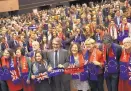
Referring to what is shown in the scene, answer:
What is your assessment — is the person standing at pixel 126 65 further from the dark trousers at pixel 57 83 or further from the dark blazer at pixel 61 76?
the dark trousers at pixel 57 83

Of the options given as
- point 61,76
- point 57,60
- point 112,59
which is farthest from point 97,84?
point 57,60

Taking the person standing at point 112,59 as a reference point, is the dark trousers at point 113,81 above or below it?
below

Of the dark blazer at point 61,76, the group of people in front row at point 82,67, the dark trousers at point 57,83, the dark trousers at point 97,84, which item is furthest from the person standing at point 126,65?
the dark trousers at point 57,83

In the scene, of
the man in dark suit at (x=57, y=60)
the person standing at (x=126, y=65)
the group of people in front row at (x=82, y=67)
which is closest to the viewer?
the person standing at (x=126, y=65)

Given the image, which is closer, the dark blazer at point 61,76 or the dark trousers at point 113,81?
the dark trousers at point 113,81

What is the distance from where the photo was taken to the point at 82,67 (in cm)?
740

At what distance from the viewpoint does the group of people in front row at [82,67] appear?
720 centimetres

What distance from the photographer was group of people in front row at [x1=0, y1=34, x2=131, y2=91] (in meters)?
7.20

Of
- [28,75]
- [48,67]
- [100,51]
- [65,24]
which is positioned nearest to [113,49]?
[100,51]

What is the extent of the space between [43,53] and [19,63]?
0.70 meters

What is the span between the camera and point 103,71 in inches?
294

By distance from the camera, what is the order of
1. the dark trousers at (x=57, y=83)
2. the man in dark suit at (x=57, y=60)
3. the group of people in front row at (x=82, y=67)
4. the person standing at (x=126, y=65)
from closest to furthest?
the person standing at (x=126, y=65) → the group of people in front row at (x=82, y=67) → the man in dark suit at (x=57, y=60) → the dark trousers at (x=57, y=83)

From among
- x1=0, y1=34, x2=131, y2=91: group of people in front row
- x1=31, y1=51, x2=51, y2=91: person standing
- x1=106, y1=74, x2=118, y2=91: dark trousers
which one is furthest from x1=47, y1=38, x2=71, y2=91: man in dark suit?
x1=106, y1=74, x2=118, y2=91: dark trousers

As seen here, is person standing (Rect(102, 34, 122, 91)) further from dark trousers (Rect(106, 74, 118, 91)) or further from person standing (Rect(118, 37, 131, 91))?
person standing (Rect(118, 37, 131, 91))
